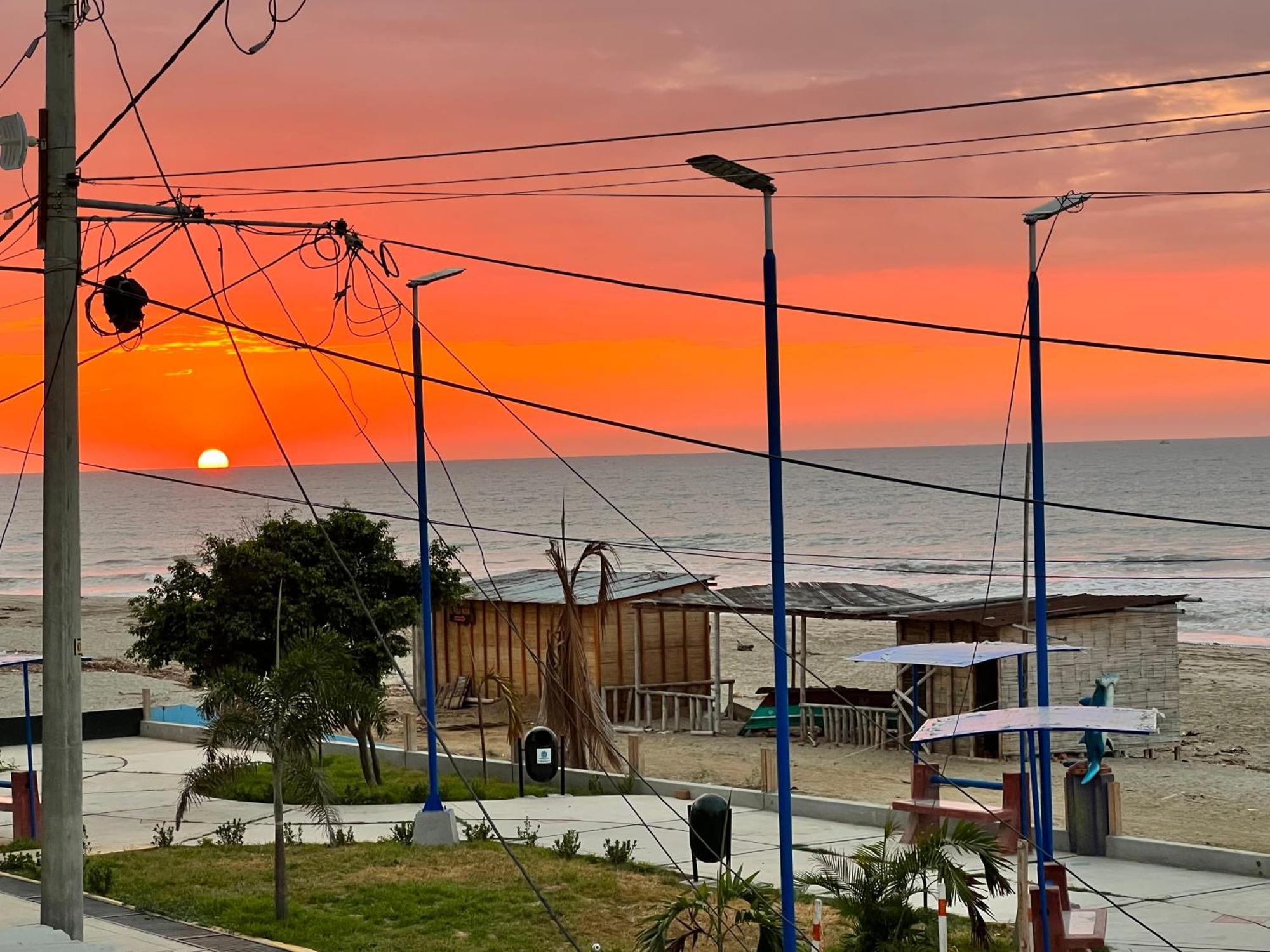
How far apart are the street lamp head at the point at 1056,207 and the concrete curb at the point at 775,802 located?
25.6 feet

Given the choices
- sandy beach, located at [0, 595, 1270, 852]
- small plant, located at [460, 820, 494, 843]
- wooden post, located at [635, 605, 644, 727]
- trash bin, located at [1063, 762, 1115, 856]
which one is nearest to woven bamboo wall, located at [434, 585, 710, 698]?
wooden post, located at [635, 605, 644, 727]

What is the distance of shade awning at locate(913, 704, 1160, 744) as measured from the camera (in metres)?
13.6

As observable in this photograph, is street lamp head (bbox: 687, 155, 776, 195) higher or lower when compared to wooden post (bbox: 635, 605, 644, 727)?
higher

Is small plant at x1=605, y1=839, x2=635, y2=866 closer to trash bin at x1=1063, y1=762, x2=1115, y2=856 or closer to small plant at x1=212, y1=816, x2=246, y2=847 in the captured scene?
small plant at x1=212, y1=816, x2=246, y2=847

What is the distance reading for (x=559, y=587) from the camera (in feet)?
127

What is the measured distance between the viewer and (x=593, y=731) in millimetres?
26000

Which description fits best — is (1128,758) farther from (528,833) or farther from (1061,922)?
(1061,922)

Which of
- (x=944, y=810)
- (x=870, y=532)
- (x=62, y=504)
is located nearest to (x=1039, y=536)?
(x=944, y=810)

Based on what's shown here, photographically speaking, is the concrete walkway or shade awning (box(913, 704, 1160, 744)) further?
the concrete walkway

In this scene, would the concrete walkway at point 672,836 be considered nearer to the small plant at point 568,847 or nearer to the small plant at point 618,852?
the small plant at point 618,852

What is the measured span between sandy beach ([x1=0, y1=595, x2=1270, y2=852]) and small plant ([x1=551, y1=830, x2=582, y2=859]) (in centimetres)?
663

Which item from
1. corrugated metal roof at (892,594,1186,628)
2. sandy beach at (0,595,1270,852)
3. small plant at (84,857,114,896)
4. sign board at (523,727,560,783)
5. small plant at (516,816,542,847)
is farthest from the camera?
corrugated metal roof at (892,594,1186,628)

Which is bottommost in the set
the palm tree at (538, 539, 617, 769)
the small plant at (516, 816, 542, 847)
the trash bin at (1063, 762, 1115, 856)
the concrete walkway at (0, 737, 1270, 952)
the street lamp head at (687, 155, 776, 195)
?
the concrete walkway at (0, 737, 1270, 952)

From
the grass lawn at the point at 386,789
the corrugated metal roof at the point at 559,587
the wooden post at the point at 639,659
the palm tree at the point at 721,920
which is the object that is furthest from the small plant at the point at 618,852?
the wooden post at the point at 639,659
